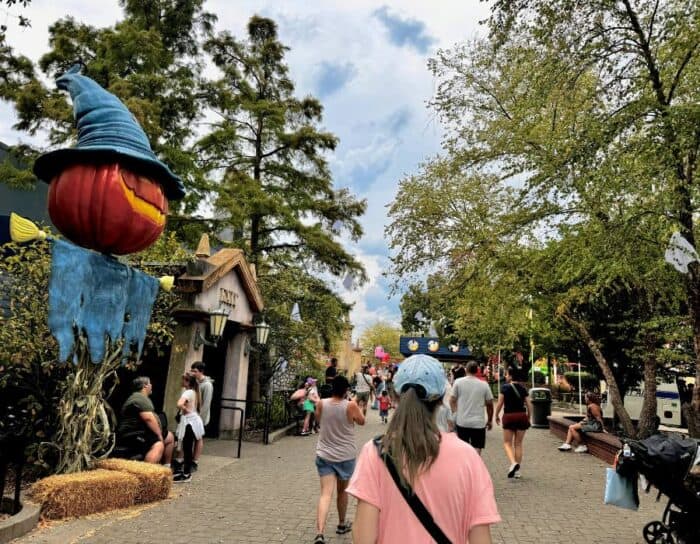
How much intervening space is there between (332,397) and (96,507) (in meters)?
3.00

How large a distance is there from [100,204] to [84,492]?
318cm

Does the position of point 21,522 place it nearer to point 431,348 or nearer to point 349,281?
point 349,281

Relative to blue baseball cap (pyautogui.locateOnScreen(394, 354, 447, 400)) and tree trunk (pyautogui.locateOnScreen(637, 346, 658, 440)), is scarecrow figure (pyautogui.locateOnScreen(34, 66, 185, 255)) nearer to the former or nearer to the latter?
blue baseball cap (pyautogui.locateOnScreen(394, 354, 447, 400))

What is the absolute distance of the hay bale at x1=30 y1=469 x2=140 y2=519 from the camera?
579 centimetres

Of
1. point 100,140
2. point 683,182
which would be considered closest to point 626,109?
point 683,182

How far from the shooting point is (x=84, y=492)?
600 cm

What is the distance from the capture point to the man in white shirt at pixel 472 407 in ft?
25.9

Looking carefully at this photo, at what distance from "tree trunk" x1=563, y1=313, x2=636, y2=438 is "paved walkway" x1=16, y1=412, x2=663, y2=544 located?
2.42m

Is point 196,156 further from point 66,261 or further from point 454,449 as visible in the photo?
point 454,449

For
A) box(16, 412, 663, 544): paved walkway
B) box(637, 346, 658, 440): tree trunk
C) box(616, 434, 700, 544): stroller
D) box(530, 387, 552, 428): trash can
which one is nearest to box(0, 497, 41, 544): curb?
box(16, 412, 663, 544): paved walkway

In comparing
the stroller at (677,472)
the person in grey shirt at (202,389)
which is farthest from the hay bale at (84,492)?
the stroller at (677,472)

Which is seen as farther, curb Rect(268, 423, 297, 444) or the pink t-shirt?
curb Rect(268, 423, 297, 444)

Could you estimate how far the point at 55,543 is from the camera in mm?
5117

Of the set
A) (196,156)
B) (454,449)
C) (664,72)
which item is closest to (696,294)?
(664,72)
